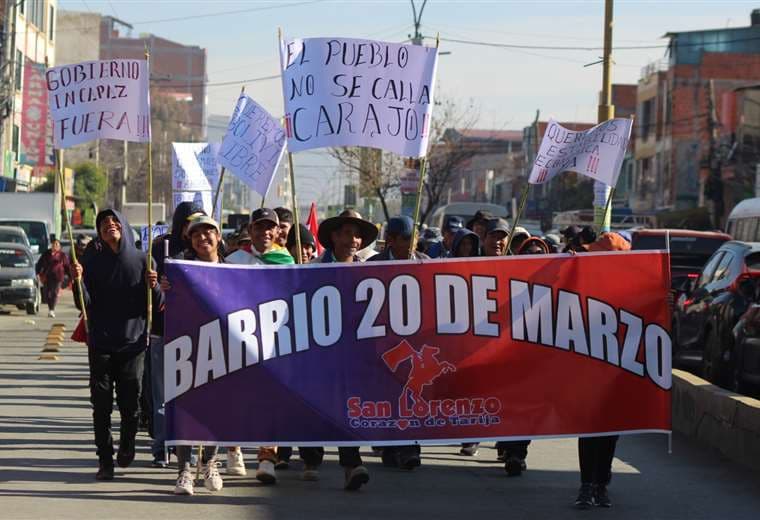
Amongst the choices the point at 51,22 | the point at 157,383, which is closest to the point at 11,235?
the point at 157,383

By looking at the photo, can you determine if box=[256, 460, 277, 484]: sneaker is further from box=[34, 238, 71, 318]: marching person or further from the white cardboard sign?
box=[34, 238, 71, 318]: marching person

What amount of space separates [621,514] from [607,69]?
762 inches

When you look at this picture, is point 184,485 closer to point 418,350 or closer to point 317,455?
point 317,455

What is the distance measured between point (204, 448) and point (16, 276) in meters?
24.0

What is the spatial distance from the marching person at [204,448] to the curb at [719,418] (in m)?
3.87

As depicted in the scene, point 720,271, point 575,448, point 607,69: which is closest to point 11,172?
point 607,69

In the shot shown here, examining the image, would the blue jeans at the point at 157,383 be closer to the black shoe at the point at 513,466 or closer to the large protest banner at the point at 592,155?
the black shoe at the point at 513,466

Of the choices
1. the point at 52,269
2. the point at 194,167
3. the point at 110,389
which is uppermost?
the point at 194,167

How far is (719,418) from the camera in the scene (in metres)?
12.3

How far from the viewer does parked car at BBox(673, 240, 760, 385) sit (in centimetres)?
1598

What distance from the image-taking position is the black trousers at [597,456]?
9.40m

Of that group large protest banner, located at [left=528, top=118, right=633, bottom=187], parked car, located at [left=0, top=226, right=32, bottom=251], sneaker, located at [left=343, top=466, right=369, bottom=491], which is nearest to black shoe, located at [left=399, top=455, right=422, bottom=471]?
sneaker, located at [left=343, top=466, right=369, bottom=491]

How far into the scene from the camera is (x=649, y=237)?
22.6 m

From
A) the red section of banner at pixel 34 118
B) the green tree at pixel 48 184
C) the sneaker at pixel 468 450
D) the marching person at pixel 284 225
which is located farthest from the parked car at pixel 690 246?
the green tree at pixel 48 184
